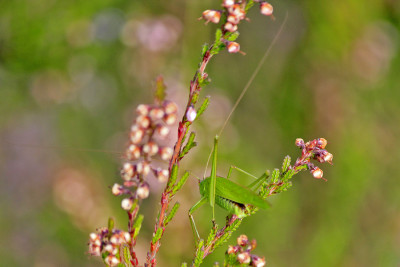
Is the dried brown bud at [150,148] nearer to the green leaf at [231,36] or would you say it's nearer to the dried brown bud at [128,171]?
the dried brown bud at [128,171]

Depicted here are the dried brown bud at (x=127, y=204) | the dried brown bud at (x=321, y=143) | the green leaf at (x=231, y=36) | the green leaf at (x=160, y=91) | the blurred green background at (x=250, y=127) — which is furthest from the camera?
the blurred green background at (x=250, y=127)

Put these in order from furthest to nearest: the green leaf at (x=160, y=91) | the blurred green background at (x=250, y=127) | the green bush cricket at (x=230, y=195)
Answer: the blurred green background at (x=250, y=127) → the green bush cricket at (x=230, y=195) → the green leaf at (x=160, y=91)

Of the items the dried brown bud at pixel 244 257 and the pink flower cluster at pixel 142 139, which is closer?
the pink flower cluster at pixel 142 139

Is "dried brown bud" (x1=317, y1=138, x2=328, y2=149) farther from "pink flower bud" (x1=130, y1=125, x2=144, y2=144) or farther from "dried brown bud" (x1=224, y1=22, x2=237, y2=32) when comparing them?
"pink flower bud" (x1=130, y1=125, x2=144, y2=144)

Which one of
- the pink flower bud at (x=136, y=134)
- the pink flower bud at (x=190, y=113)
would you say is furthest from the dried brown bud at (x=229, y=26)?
the pink flower bud at (x=136, y=134)

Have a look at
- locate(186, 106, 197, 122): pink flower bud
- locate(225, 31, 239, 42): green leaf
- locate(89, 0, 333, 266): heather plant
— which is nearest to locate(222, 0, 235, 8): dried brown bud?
locate(89, 0, 333, 266): heather plant

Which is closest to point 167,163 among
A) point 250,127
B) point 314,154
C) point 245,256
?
point 245,256

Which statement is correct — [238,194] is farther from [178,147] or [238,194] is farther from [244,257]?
[178,147]
